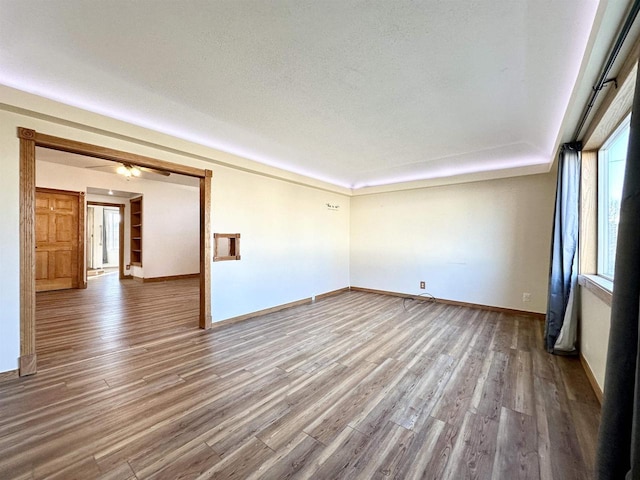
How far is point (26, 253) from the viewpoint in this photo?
2.29 meters

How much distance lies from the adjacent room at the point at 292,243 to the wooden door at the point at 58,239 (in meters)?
1.42

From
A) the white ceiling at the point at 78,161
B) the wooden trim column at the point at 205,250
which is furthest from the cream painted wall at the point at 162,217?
the wooden trim column at the point at 205,250

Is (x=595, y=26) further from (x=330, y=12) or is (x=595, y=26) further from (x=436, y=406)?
(x=436, y=406)

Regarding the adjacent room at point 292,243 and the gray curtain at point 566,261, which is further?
the gray curtain at point 566,261

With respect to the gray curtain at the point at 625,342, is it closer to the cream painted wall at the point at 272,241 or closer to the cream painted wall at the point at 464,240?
the cream painted wall at the point at 272,241

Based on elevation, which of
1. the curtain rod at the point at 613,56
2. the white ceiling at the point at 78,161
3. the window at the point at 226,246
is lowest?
the window at the point at 226,246

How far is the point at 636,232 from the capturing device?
87cm

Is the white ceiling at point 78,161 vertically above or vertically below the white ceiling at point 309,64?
above

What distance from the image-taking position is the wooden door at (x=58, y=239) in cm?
558

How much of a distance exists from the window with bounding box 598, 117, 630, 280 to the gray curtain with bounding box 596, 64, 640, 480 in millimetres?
1983

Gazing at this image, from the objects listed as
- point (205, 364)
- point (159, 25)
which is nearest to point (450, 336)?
point (205, 364)

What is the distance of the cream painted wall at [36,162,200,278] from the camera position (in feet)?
20.3

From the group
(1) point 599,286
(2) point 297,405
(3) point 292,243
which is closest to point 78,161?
(3) point 292,243

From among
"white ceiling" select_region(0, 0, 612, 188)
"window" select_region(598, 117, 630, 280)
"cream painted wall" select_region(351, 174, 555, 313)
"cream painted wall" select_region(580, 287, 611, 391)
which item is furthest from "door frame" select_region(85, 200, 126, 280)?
"window" select_region(598, 117, 630, 280)
